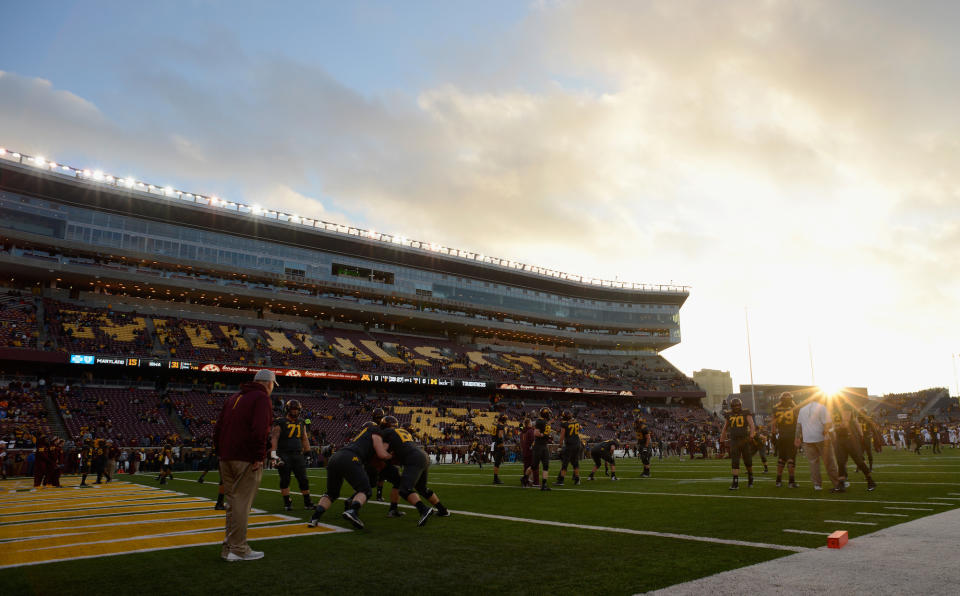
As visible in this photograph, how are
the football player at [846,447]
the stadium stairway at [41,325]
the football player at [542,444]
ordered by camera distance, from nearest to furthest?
the football player at [846,447] → the football player at [542,444] → the stadium stairway at [41,325]

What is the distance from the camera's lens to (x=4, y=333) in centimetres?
3641

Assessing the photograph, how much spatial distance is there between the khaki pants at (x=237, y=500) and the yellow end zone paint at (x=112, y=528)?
123cm

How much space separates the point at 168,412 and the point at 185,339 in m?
8.03

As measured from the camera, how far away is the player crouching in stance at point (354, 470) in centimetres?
739

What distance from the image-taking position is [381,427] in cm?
835

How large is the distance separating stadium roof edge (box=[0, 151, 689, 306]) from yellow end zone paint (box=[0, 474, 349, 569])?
139ft

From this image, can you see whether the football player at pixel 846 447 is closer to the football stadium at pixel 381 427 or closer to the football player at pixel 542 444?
the football stadium at pixel 381 427

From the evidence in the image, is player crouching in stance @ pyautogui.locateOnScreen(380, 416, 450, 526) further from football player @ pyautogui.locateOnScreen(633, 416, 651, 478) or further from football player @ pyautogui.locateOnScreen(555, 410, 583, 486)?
football player @ pyautogui.locateOnScreen(633, 416, 651, 478)

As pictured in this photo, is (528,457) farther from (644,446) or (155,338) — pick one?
(155,338)

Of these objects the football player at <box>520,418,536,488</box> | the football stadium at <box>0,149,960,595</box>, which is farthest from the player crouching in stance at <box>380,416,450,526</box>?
the football player at <box>520,418,536,488</box>

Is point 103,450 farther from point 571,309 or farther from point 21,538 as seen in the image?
point 571,309

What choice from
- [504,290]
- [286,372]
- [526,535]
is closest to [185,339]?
[286,372]

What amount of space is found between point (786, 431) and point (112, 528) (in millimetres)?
12079

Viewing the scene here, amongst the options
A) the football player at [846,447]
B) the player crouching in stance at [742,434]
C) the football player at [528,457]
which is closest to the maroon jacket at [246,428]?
the football player at [528,457]
